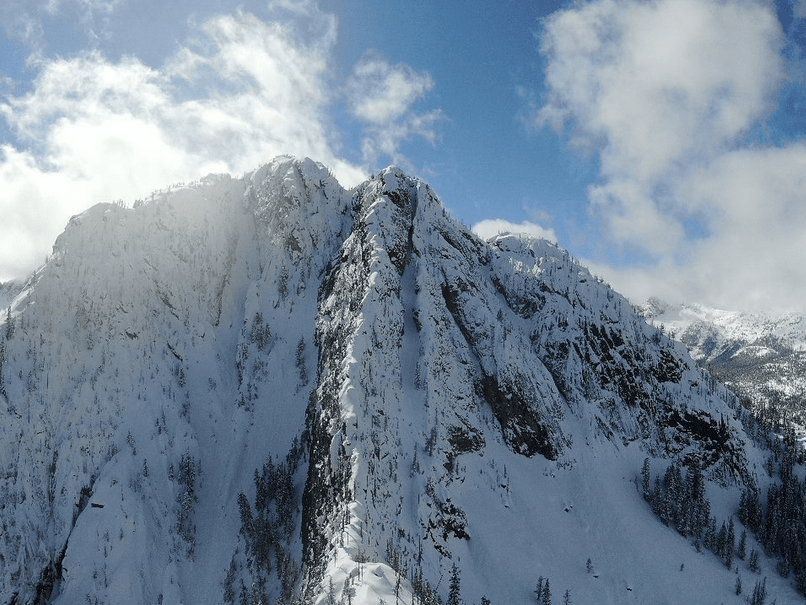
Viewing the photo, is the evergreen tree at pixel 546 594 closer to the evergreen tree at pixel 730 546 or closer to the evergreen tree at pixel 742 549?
the evergreen tree at pixel 730 546

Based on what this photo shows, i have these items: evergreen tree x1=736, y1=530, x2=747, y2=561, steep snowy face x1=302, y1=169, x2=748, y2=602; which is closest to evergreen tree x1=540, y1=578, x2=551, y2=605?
steep snowy face x1=302, y1=169, x2=748, y2=602

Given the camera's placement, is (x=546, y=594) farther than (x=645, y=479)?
No

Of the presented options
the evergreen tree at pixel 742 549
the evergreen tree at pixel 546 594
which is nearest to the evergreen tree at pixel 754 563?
the evergreen tree at pixel 742 549

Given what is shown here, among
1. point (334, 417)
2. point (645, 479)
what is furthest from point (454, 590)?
point (645, 479)

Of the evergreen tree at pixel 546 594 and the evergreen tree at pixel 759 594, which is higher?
the evergreen tree at pixel 759 594

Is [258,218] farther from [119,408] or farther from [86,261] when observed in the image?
[119,408]

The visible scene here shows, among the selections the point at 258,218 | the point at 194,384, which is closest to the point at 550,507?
the point at 194,384

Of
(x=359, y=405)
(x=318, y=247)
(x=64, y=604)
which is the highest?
(x=318, y=247)

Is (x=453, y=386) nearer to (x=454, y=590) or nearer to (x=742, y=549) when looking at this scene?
(x=454, y=590)
